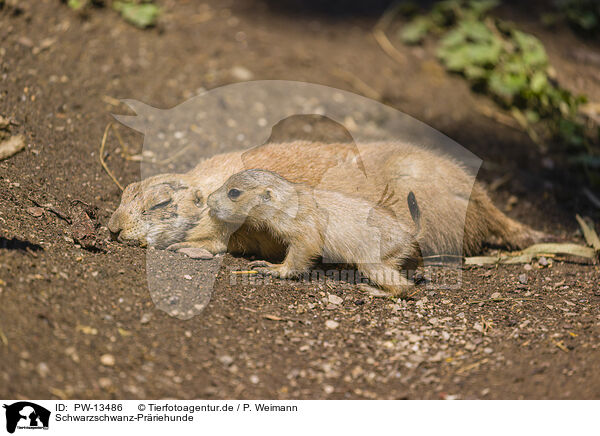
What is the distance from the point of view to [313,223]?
366 centimetres

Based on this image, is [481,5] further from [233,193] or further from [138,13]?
[233,193]

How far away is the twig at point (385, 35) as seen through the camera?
660 cm

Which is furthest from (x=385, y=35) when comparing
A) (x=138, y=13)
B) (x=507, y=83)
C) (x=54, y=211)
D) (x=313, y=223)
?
(x=54, y=211)

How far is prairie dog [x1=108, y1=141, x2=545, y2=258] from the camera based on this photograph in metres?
3.73

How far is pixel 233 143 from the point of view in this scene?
5031mm

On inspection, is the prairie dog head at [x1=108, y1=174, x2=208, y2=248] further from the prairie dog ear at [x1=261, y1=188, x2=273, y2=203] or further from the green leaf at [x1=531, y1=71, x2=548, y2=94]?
the green leaf at [x1=531, y1=71, x2=548, y2=94]

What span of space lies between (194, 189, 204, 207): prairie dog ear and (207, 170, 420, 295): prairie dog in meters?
0.21

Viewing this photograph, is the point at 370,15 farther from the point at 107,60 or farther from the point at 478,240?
the point at 478,240

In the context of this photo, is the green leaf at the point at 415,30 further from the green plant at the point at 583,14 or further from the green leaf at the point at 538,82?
the green plant at the point at 583,14

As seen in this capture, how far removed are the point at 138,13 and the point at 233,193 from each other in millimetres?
3373

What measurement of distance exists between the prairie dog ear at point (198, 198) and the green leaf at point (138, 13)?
9.73ft

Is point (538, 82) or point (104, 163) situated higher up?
point (538, 82)

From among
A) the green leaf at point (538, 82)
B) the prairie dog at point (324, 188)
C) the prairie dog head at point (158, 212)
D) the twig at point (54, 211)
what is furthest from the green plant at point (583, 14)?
the twig at point (54, 211)

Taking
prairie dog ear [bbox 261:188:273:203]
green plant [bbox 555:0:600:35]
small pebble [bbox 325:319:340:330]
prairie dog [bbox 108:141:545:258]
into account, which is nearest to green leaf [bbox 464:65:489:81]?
green plant [bbox 555:0:600:35]
